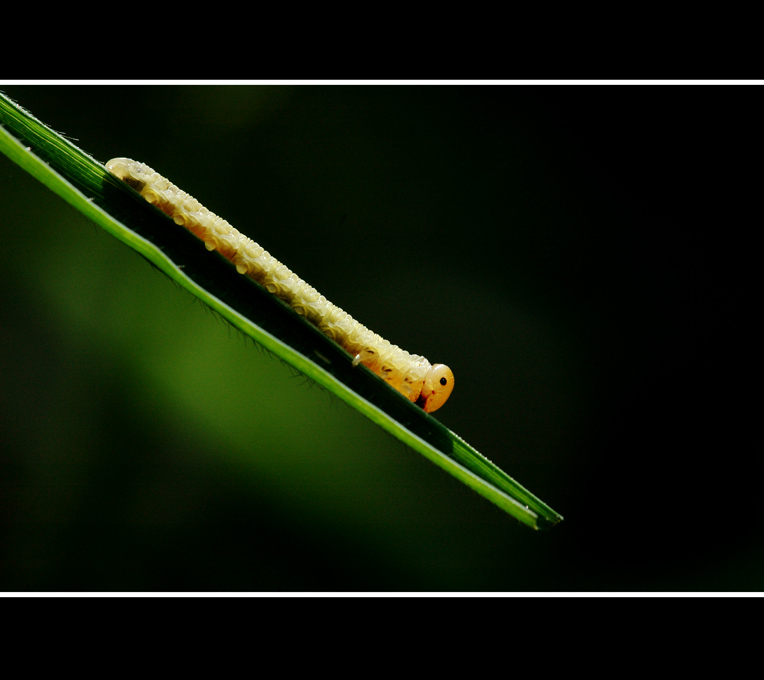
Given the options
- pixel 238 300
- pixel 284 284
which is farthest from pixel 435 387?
pixel 238 300

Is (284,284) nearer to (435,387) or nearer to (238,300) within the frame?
(238,300)

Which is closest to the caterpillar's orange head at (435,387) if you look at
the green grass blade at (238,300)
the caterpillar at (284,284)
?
the caterpillar at (284,284)

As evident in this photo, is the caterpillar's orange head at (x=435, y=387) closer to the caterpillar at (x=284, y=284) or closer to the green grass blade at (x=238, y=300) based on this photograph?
the caterpillar at (x=284, y=284)

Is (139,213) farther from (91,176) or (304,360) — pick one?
(304,360)

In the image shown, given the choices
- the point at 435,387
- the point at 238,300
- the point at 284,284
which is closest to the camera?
the point at 238,300

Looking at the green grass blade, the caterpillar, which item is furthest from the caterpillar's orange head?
the green grass blade

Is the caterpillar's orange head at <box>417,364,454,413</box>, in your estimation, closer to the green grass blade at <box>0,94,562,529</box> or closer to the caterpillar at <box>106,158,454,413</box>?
the caterpillar at <box>106,158,454,413</box>
